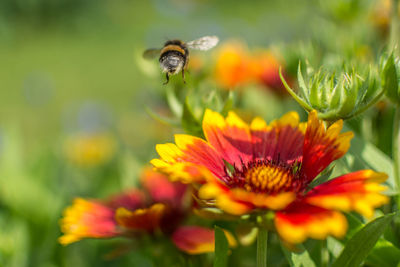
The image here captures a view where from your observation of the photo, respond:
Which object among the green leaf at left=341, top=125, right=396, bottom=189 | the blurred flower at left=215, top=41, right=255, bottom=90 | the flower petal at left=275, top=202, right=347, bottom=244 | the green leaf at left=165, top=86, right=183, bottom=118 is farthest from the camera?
the blurred flower at left=215, top=41, right=255, bottom=90

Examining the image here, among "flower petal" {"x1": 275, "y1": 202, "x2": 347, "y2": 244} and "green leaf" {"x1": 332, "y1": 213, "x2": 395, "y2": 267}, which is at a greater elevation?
"flower petal" {"x1": 275, "y1": 202, "x2": 347, "y2": 244}

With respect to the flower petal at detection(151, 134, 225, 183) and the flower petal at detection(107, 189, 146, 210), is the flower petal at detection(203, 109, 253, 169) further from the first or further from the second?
the flower petal at detection(107, 189, 146, 210)

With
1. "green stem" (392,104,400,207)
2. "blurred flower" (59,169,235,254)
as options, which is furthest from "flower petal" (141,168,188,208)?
"green stem" (392,104,400,207)

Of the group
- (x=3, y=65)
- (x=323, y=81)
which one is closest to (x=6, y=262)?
(x=323, y=81)

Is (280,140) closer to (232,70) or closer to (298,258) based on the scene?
(298,258)

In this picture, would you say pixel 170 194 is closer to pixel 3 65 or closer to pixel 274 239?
pixel 274 239

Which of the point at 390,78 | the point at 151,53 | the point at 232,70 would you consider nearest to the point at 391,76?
the point at 390,78

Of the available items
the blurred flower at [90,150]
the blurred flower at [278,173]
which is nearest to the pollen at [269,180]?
the blurred flower at [278,173]

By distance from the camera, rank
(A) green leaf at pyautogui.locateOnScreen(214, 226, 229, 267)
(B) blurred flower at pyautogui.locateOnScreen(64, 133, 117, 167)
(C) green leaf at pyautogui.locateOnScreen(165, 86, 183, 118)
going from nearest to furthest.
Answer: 1. (A) green leaf at pyautogui.locateOnScreen(214, 226, 229, 267)
2. (C) green leaf at pyautogui.locateOnScreen(165, 86, 183, 118)
3. (B) blurred flower at pyautogui.locateOnScreen(64, 133, 117, 167)
